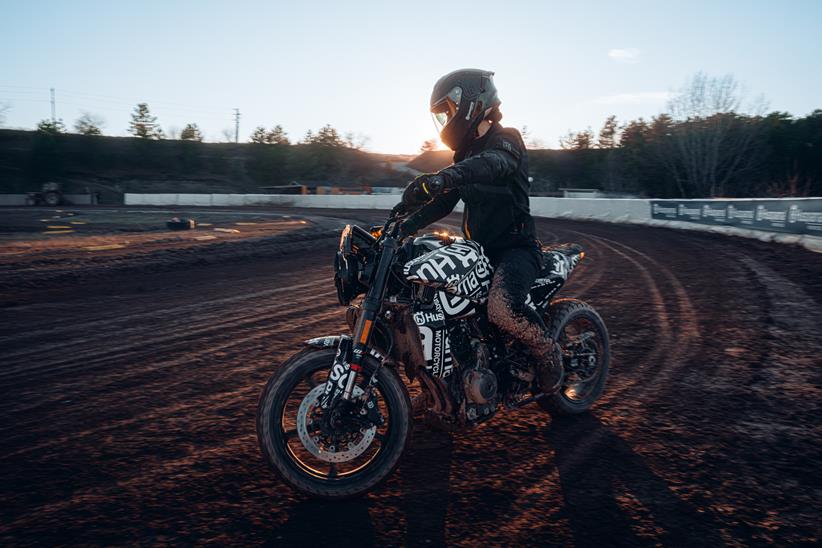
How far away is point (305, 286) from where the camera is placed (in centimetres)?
1055

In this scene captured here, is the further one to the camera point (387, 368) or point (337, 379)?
point (387, 368)

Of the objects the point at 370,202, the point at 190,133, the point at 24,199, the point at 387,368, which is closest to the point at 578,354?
the point at 387,368

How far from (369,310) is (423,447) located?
1205mm

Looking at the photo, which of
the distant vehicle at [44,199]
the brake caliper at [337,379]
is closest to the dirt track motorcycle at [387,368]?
the brake caliper at [337,379]

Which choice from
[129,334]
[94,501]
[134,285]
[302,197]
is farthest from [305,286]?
[302,197]

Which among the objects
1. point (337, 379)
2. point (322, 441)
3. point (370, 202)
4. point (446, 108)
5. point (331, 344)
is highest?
point (446, 108)

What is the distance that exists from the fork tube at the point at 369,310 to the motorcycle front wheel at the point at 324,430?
0.07 meters

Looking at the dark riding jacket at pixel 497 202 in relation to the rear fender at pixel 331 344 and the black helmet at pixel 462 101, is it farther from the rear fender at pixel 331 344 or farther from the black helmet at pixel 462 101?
the rear fender at pixel 331 344

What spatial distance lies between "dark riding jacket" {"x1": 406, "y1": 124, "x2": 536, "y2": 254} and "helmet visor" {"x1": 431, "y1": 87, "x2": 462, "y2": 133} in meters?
0.27

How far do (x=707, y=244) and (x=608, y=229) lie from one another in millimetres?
6020

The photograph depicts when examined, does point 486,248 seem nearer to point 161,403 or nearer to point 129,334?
point 161,403

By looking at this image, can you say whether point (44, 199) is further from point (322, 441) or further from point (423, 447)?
point (322, 441)

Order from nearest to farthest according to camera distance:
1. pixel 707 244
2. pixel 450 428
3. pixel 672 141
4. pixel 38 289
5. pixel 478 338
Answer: pixel 450 428, pixel 478 338, pixel 38 289, pixel 707 244, pixel 672 141

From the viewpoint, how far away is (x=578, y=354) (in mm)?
4707
